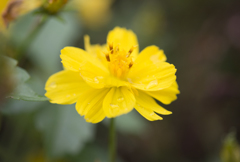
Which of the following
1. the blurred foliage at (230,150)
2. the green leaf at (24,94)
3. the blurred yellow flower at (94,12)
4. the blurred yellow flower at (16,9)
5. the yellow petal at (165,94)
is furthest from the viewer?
the blurred yellow flower at (94,12)

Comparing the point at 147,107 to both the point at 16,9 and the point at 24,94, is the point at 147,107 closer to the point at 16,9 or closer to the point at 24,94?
the point at 24,94

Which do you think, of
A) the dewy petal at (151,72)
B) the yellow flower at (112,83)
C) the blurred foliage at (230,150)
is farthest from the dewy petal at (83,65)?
the blurred foliage at (230,150)

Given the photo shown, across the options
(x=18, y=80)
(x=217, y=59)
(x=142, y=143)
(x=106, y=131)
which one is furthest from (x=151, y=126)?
(x=18, y=80)

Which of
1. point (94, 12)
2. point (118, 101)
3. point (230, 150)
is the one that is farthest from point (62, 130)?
point (94, 12)

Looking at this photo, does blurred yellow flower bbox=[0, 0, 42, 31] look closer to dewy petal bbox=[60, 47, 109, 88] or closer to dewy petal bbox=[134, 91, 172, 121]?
dewy petal bbox=[60, 47, 109, 88]

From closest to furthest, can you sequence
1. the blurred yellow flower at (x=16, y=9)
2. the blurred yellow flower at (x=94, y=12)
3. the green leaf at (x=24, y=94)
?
the green leaf at (x=24, y=94) → the blurred yellow flower at (x=16, y=9) → the blurred yellow flower at (x=94, y=12)

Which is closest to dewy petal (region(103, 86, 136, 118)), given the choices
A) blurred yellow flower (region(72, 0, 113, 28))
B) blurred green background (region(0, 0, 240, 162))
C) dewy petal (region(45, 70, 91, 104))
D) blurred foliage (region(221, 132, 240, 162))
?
dewy petal (region(45, 70, 91, 104))

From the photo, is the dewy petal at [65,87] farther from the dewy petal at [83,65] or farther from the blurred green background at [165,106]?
the blurred green background at [165,106]
